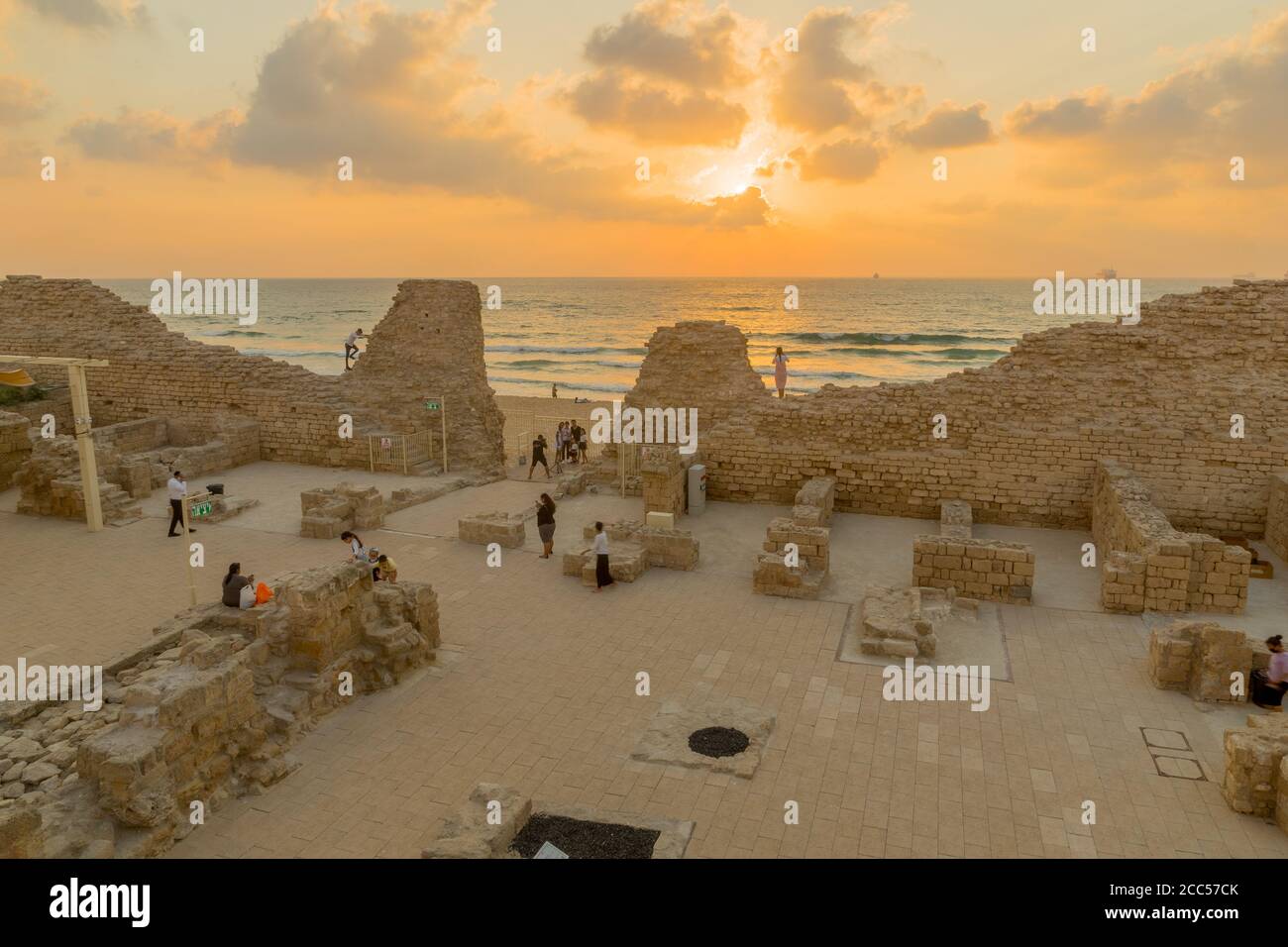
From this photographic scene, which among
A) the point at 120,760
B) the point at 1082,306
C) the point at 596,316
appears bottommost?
the point at 120,760

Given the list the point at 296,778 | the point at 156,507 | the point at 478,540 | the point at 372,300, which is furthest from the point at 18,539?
the point at 372,300

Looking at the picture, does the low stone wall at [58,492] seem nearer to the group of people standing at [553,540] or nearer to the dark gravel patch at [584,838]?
the group of people standing at [553,540]

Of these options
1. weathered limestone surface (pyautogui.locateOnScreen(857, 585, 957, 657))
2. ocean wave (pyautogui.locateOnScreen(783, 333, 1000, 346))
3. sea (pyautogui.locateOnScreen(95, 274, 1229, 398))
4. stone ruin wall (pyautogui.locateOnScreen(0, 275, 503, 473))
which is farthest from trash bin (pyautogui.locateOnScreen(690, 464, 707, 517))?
ocean wave (pyautogui.locateOnScreen(783, 333, 1000, 346))

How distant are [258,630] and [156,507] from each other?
9960 millimetres

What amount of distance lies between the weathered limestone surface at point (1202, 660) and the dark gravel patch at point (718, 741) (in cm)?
512

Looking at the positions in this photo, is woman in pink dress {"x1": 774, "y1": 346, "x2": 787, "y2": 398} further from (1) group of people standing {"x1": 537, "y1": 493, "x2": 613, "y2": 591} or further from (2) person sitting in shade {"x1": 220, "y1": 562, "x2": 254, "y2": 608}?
(2) person sitting in shade {"x1": 220, "y1": 562, "x2": 254, "y2": 608}

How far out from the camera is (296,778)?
794cm

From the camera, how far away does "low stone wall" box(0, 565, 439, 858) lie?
6730 mm

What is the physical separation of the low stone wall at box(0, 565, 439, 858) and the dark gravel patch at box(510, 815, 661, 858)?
8.88ft

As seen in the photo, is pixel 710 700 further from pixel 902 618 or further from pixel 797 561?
pixel 797 561

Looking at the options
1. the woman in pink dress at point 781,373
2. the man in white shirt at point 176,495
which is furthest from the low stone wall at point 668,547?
the woman in pink dress at point 781,373

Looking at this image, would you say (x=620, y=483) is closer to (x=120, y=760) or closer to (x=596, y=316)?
(x=120, y=760)

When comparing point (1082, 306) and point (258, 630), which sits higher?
point (1082, 306)

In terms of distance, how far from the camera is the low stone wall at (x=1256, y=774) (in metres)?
7.20
